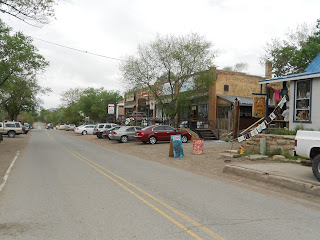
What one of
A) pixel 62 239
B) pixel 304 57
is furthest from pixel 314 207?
pixel 304 57

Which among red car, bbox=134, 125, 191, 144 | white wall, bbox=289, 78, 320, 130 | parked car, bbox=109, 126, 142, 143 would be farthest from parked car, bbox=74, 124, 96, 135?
white wall, bbox=289, 78, 320, 130

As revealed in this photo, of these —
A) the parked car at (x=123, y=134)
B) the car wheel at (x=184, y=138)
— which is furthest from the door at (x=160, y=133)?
the parked car at (x=123, y=134)

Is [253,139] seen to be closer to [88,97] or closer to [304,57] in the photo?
[304,57]

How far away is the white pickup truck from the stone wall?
4.29 meters

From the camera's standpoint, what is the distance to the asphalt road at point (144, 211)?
15.0 ft

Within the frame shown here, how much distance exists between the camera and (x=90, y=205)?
6.09 m

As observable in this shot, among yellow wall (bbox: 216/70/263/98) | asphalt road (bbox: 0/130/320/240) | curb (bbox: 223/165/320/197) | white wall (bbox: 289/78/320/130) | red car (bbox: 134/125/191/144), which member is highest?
yellow wall (bbox: 216/70/263/98)

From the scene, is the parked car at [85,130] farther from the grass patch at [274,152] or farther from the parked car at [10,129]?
the grass patch at [274,152]

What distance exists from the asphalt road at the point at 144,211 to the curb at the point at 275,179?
4.07 feet

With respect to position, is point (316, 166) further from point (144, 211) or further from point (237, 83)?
point (237, 83)

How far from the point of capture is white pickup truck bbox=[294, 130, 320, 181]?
26.6 feet

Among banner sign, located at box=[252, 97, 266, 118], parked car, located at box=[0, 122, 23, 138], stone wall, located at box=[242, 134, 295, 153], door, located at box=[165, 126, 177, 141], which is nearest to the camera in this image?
stone wall, located at box=[242, 134, 295, 153]

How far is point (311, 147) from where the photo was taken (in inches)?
329

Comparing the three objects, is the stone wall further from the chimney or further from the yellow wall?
the chimney
